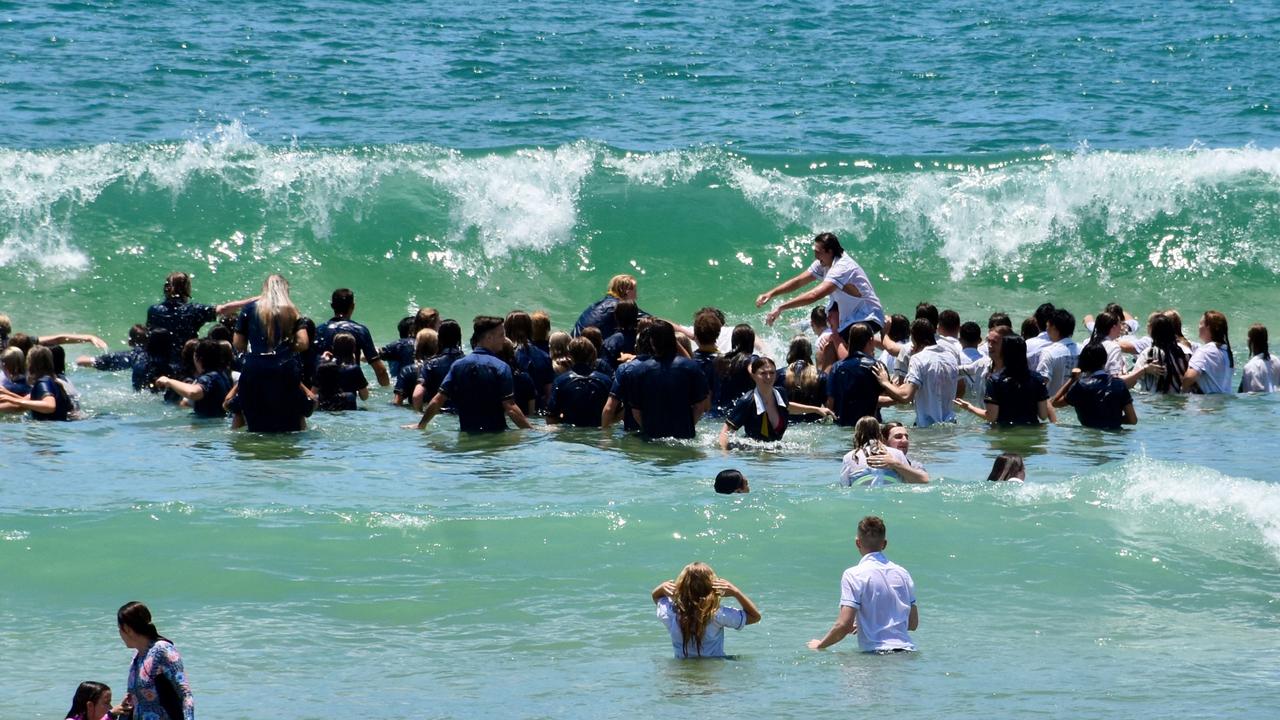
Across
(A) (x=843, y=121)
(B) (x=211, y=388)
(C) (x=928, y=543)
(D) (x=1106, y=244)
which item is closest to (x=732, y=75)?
(A) (x=843, y=121)

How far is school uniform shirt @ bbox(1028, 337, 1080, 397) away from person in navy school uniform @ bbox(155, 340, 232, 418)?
7.18m

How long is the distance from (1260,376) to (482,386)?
24.9ft

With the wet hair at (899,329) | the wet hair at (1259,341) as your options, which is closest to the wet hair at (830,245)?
the wet hair at (899,329)

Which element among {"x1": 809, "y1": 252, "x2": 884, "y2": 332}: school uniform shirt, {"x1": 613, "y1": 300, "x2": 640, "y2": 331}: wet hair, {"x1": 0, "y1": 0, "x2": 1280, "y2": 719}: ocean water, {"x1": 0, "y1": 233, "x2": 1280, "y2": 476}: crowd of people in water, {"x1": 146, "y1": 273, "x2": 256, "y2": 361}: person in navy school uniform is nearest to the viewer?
{"x1": 0, "y1": 0, "x2": 1280, "y2": 719}: ocean water

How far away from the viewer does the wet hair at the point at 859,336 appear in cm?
1370

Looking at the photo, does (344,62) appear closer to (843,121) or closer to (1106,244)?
(843,121)

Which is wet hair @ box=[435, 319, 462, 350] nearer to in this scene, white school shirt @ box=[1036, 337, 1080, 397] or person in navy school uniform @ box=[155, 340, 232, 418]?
person in navy school uniform @ box=[155, 340, 232, 418]

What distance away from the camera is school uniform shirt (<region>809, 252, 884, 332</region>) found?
586 inches

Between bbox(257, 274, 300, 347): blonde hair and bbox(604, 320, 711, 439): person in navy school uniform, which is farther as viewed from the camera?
bbox(604, 320, 711, 439): person in navy school uniform

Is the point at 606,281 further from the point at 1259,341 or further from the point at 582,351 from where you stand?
the point at 1259,341

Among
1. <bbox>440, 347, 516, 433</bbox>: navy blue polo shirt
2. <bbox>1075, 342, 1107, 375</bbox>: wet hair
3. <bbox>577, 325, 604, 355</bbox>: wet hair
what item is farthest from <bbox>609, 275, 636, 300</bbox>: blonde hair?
<bbox>1075, 342, 1107, 375</bbox>: wet hair

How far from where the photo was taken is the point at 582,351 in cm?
1398

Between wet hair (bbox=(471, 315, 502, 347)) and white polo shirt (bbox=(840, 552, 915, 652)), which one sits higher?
wet hair (bbox=(471, 315, 502, 347))

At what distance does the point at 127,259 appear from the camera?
22.4 metres
